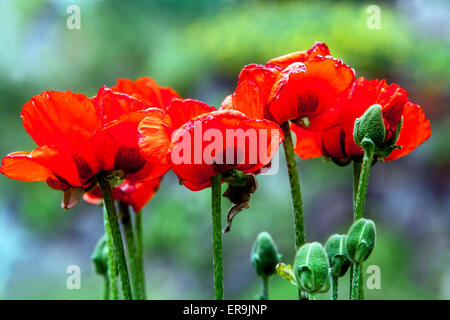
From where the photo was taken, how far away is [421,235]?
1787 millimetres

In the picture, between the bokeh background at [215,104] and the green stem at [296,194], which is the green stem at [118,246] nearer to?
the green stem at [296,194]

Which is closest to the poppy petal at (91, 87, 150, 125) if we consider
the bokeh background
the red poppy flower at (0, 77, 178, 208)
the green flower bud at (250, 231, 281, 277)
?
the red poppy flower at (0, 77, 178, 208)

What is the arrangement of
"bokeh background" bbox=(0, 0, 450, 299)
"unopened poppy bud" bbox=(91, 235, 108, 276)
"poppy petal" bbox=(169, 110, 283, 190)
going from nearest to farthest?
"poppy petal" bbox=(169, 110, 283, 190) → "unopened poppy bud" bbox=(91, 235, 108, 276) → "bokeh background" bbox=(0, 0, 450, 299)

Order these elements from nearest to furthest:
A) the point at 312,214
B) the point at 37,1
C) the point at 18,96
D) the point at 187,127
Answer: the point at 187,127 → the point at 312,214 → the point at 18,96 → the point at 37,1

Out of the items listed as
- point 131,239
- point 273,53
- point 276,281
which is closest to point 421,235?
point 276,281

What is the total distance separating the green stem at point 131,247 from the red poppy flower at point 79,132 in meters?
0.07

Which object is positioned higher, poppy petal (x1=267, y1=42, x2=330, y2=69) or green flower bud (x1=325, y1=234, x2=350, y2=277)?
poppy petal (x1=267, y1=42, x2=330, y2=69)

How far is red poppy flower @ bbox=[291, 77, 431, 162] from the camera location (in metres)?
0.24

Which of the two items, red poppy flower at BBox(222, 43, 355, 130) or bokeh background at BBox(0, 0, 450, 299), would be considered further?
bokeh background at BBox(0, 0, 450, 299)

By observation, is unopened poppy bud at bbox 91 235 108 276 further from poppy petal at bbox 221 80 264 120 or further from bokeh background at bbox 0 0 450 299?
bokeh background at bbox 0 0 450 299

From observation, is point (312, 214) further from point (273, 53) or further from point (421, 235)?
point (273, 53)

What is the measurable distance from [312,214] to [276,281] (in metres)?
0.25

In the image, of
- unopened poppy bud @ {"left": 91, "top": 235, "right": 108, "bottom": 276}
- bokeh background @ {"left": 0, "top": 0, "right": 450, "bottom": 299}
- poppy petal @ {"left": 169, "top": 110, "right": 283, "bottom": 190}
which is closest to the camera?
poppy petal @ {"left": 169, "top": 110, "right": 283, "bottom": 190}

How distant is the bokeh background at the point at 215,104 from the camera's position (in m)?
1.74
